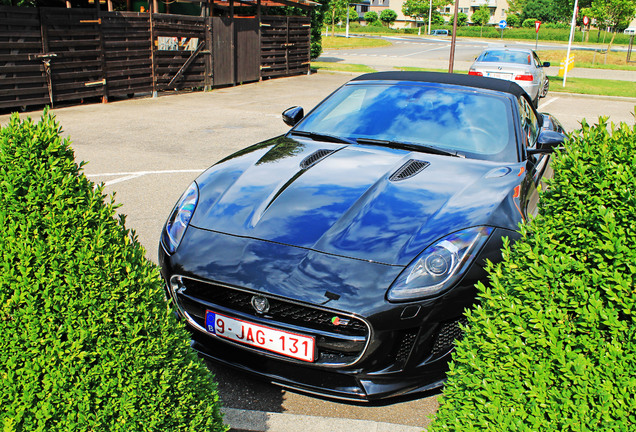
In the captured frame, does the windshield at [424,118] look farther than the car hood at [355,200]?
Yes

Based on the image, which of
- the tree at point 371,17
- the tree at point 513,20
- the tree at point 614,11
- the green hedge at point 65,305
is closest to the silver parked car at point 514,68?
the green hedge at point 65,305

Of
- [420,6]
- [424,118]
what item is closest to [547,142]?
[424,118]

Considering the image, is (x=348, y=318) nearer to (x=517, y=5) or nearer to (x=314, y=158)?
(x=314, y=158)

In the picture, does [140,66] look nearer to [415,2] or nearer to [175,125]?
[175,125]

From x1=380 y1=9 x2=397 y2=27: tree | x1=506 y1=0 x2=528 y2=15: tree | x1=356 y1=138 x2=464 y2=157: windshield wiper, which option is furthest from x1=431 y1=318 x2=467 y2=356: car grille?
x1=506 y1=0 x2=528 y2=15: tree

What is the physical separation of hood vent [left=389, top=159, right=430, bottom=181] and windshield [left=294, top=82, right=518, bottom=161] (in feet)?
1.19

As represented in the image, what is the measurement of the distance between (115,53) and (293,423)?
1323cm

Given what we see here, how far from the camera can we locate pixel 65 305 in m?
1.69

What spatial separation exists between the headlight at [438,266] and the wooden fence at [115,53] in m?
11.6

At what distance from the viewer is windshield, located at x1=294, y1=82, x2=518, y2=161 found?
412 centimetres

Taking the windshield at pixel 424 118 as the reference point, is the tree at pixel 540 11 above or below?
above

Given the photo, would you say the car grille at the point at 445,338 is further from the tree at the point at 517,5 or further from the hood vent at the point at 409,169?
the tree at the point at 517,5

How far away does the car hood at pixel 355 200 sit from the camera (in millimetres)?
2994

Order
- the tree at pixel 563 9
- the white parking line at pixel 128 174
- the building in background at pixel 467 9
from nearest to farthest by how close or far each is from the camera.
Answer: the white parking line at pixel 128 174
the tree at pixel 563 9
the building in background at pixel 467 9
